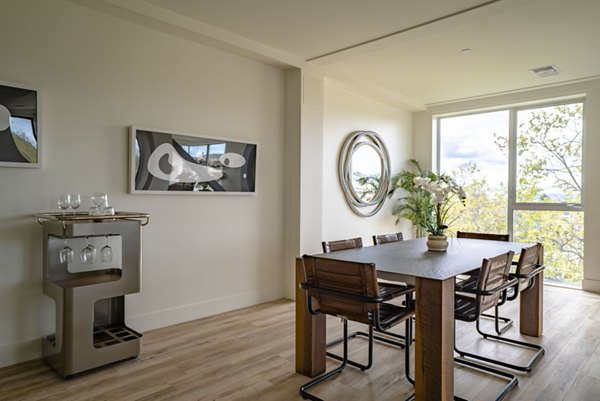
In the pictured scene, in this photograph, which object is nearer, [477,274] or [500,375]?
[500,375]

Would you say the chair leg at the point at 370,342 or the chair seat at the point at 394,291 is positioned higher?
the chair seat at the point at 394,291

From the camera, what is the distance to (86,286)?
2615 millimetres

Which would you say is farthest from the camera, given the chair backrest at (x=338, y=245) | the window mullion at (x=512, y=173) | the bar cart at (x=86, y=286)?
the window mullion at (x=512, y=173)

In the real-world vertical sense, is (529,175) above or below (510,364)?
above

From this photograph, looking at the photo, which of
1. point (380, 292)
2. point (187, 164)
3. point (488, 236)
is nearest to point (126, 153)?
point (187, 164)

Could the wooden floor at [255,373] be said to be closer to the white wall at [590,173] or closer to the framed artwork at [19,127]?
the framed artwork at [19,127]

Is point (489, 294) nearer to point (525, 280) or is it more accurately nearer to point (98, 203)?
point (525, 280)

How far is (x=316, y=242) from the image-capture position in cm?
467

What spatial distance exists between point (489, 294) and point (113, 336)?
2573 mm

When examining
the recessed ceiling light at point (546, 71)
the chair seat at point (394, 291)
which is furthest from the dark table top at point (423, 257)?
the recessed ceiling light at point (546, 71)

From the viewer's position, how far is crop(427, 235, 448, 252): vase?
121 inches

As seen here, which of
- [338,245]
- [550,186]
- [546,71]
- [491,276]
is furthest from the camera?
[550,186]

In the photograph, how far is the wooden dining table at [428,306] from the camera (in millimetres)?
2014

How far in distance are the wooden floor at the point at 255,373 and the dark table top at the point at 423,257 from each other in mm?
773
